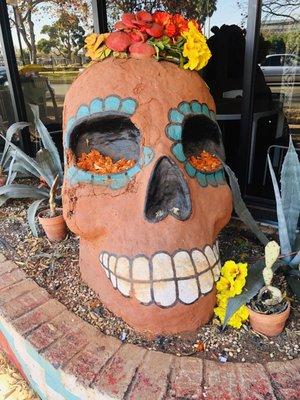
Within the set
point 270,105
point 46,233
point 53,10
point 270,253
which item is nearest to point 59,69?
point 53,10

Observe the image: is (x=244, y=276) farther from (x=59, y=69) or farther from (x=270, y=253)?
(x=59, y=69)

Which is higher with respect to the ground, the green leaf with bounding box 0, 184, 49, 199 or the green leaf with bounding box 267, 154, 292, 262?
the green leaf with bounding box 267, 154, 292, 262

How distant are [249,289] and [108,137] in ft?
2.83

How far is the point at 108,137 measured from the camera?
1591 millimetres

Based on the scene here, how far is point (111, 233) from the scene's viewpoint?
1442mm

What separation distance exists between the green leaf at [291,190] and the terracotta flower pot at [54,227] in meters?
1.32

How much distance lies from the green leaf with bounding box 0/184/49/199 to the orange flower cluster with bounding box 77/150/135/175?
1.08 m

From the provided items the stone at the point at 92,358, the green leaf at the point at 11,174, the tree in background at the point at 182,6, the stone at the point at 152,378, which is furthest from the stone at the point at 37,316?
the tree in background at the point at 182,6

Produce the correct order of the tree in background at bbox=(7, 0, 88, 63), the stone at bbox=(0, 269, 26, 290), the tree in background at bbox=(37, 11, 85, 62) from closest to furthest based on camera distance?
the stone at bbox=(0, 269, 26, 290) → the tree in background at bbox=(7, 0, 88, 63) → the tree in background at bbox=(37, 11, 85, 62)

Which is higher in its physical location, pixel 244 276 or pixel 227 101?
pixel 227 101

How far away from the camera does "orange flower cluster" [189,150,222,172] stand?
1.53m

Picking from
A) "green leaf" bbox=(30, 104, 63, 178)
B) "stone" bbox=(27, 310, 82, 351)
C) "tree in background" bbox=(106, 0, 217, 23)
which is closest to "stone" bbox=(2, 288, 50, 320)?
"stone" bbox=(27, 310, 82, 351)

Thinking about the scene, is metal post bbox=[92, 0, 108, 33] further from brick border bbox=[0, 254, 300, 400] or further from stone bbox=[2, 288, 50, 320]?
brick border bbox=[0, 254, 300, 400]

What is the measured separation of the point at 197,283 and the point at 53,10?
15.8 ft
